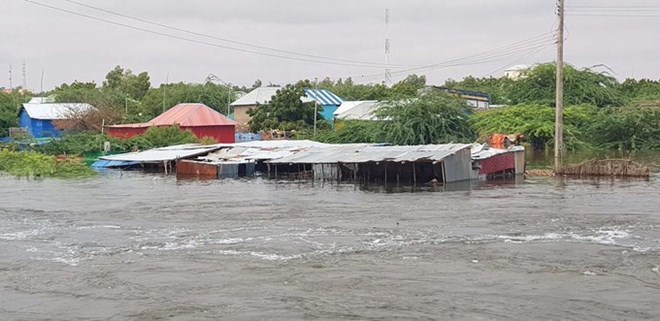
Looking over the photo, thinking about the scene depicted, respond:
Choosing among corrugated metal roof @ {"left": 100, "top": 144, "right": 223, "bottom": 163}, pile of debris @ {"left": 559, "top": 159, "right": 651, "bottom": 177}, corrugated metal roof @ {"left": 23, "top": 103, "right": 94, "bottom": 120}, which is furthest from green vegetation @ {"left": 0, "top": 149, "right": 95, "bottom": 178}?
pile of debris @ {"left": 559, "top": 159, "right": 651, "bottom": 177}

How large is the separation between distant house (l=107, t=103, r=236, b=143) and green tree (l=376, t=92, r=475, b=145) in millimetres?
8854

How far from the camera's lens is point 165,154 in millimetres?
34344

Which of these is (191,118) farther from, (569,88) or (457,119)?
(569,88)

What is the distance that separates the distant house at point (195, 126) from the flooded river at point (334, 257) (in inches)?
752

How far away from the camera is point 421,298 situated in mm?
11141

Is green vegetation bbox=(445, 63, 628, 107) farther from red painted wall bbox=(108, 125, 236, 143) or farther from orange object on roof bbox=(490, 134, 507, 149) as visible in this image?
red painted wall bbox=(108, 125, 236, 143)

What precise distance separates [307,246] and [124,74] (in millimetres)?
74010

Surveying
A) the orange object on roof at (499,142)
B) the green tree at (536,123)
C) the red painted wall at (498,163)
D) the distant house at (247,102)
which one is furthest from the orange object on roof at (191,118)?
the red painted wall at (498,163)

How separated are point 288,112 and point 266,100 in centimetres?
1199

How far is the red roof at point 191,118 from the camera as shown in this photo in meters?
43.1

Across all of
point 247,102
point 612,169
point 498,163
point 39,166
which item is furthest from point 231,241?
point 247,102

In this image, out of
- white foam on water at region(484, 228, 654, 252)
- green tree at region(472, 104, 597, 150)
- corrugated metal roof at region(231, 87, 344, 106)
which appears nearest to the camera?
white foam on water at region(484, 228, 654, 252)

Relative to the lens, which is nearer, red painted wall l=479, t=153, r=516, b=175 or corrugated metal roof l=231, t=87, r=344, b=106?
red painted wall l=479, t=153, r=516, b=175

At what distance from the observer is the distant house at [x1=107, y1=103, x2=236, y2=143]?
42984 mm
